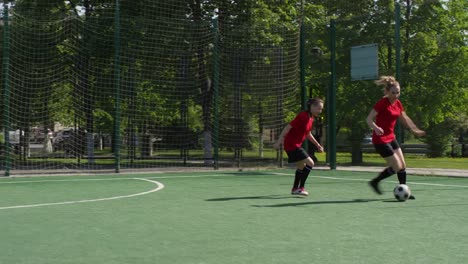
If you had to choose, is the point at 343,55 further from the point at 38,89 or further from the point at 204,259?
the point at 204,259

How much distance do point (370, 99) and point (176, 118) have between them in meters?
6.83

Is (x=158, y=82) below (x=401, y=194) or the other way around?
the other way around

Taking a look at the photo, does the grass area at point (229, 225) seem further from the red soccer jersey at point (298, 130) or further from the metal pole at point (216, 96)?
the metal pole at point (216, 96)

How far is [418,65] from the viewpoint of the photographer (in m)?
22.7

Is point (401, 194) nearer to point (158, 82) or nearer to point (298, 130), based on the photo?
point (298, 130)

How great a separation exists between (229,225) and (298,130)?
3.74 meters

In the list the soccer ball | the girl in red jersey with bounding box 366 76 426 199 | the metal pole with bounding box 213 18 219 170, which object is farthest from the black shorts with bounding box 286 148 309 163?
the metal pole with bounding box 213 18 219 170

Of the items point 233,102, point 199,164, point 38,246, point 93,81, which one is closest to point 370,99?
point 233,102

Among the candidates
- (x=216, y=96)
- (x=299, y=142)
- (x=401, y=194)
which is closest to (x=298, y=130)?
(x=299, y=142)

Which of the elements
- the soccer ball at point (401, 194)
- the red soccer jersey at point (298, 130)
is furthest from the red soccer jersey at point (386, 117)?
the red soccer jersey at point (298, 130)

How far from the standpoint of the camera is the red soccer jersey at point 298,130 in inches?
402

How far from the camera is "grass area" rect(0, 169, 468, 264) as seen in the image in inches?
201

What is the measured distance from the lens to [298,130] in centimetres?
1025

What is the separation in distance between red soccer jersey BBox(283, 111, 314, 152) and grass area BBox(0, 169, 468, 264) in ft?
2.86
